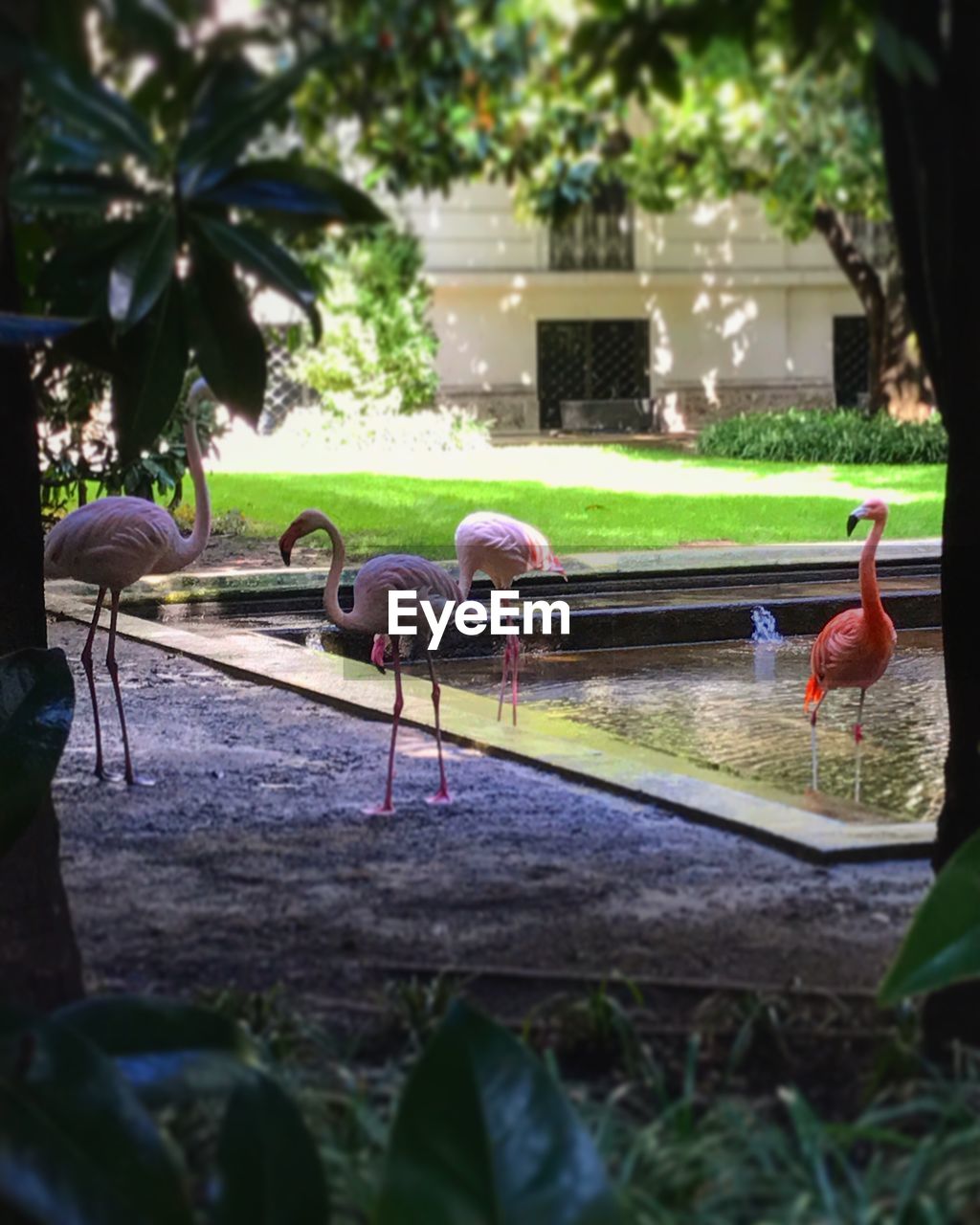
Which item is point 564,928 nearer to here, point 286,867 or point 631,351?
point 286,867

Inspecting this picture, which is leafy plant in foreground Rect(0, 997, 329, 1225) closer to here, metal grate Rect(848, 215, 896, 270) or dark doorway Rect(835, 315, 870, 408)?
metal grate Rect(848, 215, 896, 270)

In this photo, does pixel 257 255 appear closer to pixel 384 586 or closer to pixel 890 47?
pixel 890 47

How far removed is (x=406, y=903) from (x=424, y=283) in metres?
1.46

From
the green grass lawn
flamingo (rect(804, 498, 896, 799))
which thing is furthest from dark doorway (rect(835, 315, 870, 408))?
the green grass lawn

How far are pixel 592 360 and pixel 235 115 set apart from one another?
9.45ft

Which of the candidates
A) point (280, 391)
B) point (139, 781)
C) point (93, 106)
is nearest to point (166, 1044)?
point (93, 106)

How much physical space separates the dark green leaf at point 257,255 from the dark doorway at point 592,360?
7.20 feet

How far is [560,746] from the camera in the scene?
6.54m

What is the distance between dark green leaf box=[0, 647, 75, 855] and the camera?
3648 millimetres

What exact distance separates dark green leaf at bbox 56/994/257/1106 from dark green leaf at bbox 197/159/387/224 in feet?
4.15

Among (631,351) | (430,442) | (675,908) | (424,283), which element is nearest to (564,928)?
(675,908)

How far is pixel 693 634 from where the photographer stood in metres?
10.4

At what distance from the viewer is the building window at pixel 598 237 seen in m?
3.61

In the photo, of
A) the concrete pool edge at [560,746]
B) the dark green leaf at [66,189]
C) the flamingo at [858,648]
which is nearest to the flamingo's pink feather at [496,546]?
the concrete pool edge at [560,746]
